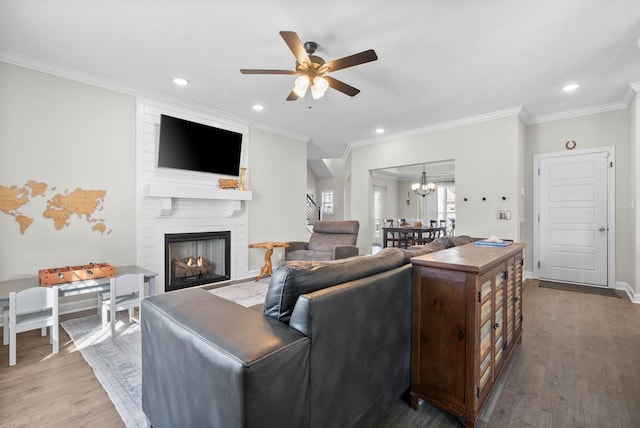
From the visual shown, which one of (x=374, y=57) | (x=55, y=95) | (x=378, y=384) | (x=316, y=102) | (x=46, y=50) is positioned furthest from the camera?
(x=316, y=102)

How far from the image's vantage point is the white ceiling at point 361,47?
2.34 meters

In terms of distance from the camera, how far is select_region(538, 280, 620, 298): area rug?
4.20 m

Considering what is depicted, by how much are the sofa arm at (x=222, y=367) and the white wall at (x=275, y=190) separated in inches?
155

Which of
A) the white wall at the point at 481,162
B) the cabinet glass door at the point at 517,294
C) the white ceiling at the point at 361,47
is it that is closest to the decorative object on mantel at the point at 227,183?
the white ceiling at the point at 361,47

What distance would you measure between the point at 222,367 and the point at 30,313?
263 centimetres

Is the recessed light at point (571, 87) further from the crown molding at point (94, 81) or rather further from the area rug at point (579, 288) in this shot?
the crown molding at point (94, 81)

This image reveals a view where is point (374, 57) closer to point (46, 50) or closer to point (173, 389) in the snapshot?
point (173, 389)

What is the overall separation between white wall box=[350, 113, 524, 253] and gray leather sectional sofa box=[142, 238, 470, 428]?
3.75 m

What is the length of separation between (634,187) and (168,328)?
211 inches

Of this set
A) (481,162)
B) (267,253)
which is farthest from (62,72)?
(481,162)

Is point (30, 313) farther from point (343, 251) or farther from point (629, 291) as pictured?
point (629, 291)

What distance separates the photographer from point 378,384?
1.51 metres

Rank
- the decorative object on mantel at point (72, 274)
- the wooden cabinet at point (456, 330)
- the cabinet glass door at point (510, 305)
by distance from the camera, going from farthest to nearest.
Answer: the decorative object on mantel at point (72, 274)
the cabinet glass door at point (510, 305)
the wooden cabinet at point (456, 330)

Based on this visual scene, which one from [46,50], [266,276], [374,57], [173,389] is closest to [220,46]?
[374,57]
